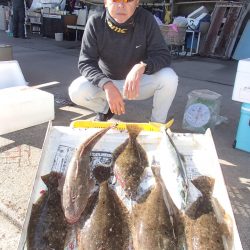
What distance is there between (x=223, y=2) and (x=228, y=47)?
124 centimetres

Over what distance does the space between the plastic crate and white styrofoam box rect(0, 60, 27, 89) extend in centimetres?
434

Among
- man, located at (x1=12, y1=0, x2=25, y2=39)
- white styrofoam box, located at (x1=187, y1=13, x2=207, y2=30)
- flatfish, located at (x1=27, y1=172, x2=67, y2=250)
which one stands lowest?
man, located at (x1=12, y1=0, x2=25, y2=39)

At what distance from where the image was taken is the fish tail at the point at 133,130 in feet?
8.32

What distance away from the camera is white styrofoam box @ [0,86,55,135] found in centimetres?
315

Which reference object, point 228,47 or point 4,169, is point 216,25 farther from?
point 4,169

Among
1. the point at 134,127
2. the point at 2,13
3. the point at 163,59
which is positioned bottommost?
the point at 2,13

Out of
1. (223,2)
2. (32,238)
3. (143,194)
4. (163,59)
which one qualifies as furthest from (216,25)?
(32,238)

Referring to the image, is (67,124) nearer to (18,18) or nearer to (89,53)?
(89,53)

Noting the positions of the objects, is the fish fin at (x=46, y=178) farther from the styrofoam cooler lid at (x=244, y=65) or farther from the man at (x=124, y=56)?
the styrofoam cooler lid at (x=244, y=65)

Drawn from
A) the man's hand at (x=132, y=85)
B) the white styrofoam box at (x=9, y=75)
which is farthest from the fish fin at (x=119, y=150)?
the white styrofoam box at (x=9, y=75)

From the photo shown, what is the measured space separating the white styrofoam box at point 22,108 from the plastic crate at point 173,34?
15.2ft

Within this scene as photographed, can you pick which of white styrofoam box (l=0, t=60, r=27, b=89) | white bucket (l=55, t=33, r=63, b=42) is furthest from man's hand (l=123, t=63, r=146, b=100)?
white bucket (l=55, t=33, r=63, b=42)

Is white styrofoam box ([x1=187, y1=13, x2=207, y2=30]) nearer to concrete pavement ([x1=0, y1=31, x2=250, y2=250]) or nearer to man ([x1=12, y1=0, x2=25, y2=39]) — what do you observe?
concrete pavement ([x1=0, y1=31, x2=250, y2=250])

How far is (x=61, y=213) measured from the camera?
1.83 meters
